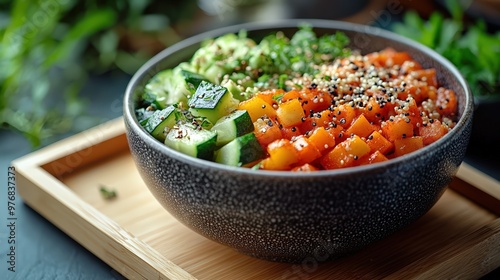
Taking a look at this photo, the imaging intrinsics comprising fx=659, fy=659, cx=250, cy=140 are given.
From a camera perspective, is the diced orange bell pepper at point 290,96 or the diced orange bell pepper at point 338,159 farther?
the diced orange bell pepper at point 290,96

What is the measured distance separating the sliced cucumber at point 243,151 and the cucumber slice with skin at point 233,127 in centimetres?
5

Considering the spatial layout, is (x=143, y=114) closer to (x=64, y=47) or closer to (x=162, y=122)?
(x=162, y=122)

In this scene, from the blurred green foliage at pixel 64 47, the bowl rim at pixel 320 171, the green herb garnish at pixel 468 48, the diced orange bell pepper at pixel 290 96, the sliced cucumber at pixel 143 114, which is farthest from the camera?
the blurred green foliage at pixel 64 47

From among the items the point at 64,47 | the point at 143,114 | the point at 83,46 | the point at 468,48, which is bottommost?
the point at 83,46

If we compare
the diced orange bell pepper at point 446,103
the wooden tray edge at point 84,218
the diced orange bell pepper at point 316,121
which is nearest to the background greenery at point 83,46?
the wooden tray edge at point 84,218

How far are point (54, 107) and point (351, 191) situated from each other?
1992mm

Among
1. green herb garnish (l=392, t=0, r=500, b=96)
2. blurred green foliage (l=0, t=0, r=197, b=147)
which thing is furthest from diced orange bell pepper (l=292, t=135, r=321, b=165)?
blurred green foliage (l=0, t=0, r=197, b=147)

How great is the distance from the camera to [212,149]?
6.22 feet

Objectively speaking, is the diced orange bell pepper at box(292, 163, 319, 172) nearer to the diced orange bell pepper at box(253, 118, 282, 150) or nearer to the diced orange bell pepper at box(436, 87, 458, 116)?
the diced orange bell pepper at box(253, 118, 282, 150)

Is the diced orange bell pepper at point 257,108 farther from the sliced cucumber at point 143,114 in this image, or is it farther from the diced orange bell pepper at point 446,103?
the diced orange bell pepper at point 446,103

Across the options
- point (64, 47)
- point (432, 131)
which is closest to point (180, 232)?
point (432, 131)

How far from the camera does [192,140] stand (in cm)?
189

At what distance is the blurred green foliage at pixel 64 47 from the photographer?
3.12 metres

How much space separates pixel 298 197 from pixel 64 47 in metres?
1.96
